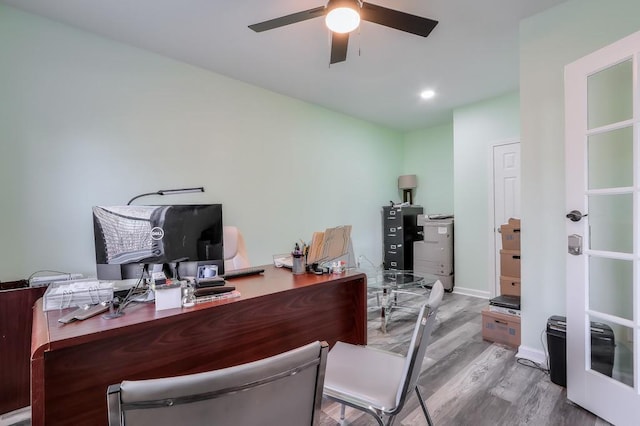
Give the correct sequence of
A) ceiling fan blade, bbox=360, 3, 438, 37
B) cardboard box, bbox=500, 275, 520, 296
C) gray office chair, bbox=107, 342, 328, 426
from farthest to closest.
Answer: cardboard box, bbox=500, 275, 520, 296, ceiling fan blade, bbox=360, 3, 438, 37, gray office chair, bbox=107, 342, 328, 426

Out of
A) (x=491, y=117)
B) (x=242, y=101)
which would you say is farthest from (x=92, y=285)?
(x=491, y=117)

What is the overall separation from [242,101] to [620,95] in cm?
308

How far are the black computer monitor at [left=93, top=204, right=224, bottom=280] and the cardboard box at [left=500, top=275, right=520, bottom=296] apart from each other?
9.57 feet

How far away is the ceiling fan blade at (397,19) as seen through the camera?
173 centimetres

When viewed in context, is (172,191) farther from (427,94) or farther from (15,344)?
(427,94)

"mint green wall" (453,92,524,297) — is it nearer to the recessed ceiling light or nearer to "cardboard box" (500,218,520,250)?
the recessed ceiling light

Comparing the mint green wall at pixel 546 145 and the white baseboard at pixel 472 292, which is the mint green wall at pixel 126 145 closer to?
the white baseboard at pixel 472 292

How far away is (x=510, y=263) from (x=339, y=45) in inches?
102

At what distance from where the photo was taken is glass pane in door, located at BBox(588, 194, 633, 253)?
1686 millimetres

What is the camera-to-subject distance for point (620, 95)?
1.73 metres

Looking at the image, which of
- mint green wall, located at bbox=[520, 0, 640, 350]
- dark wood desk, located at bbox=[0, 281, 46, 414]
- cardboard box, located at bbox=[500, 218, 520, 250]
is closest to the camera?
dark wood desk, located at bbox=[0, 281, 46, 414]

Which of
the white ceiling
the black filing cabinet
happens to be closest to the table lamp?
the black filing cabinet

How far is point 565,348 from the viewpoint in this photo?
2027 mm

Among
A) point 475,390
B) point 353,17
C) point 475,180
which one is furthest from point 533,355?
point 353,17
